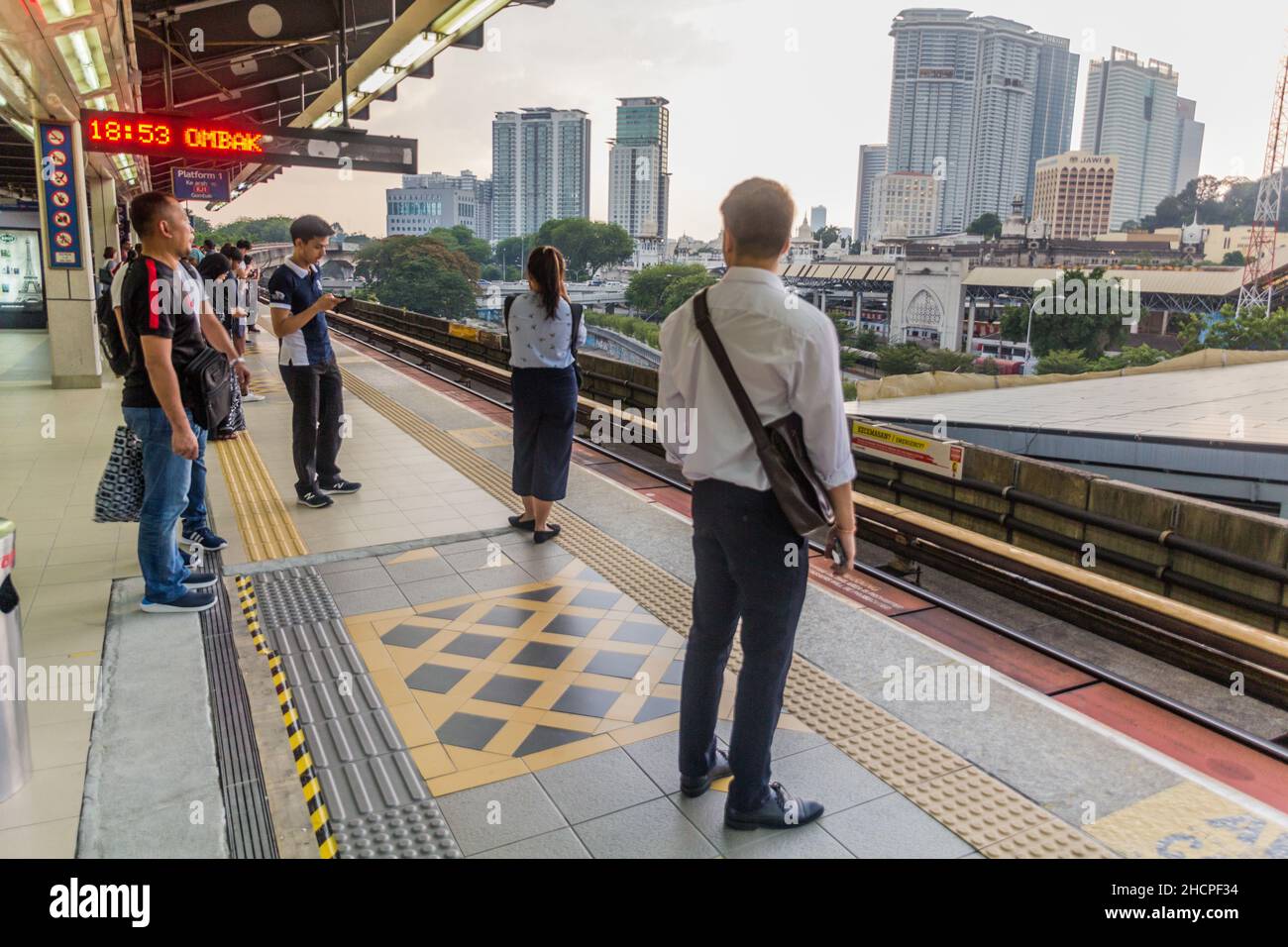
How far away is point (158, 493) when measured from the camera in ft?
12.4

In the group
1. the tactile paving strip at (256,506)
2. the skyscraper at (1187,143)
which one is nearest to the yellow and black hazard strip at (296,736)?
the tactile paving strip at (256,506)

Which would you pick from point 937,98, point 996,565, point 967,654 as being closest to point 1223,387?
point 996,565

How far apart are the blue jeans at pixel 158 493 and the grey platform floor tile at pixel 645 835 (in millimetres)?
2490

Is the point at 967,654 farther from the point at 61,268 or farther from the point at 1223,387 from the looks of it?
the point at 1223,387

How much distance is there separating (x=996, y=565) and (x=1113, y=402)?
13.4 metres

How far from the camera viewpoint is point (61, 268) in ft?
35.1

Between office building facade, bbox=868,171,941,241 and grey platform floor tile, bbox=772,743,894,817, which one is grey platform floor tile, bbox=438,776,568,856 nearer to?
grey platform floor tile, bbox=772,743,894,817

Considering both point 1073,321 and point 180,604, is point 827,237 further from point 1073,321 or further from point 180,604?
point 180,604

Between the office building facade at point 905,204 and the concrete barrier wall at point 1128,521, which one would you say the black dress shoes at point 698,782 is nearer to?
the concrete barrier wall at point 1128,521

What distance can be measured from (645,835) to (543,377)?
117 inches

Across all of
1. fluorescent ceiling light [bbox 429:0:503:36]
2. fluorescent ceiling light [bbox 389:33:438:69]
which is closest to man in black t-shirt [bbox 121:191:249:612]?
fluorescent ceiling light [bbox 429:0:503:36]

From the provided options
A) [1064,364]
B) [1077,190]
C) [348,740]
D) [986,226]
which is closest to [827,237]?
→ [986,226]

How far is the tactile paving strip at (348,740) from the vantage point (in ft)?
8.01

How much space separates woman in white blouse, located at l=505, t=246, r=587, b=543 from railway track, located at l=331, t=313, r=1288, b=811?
1.27 meters
